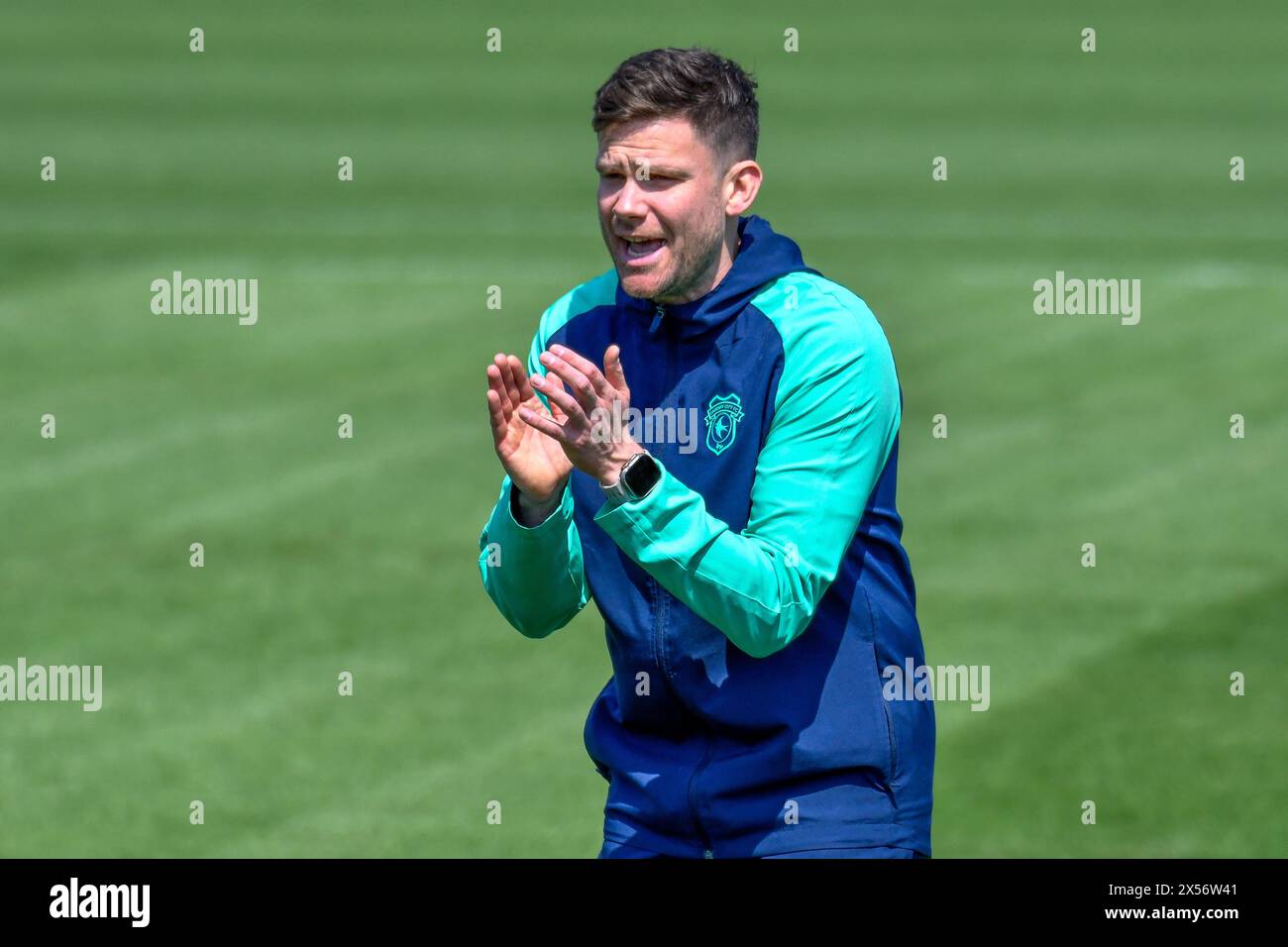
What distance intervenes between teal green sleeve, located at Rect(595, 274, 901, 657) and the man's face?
235 mm

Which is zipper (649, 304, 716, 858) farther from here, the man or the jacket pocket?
the jacket pocket

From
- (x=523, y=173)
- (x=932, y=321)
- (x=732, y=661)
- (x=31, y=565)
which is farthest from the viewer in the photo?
(x=523, y=173)

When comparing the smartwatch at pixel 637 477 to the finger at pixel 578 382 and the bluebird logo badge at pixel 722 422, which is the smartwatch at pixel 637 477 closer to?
the finger at pixel 578 382

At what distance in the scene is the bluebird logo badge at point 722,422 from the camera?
507cm

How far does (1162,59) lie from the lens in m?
29.7

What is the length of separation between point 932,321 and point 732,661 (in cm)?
1295

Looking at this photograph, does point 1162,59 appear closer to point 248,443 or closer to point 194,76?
point 194,76

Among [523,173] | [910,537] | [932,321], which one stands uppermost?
[523,173]

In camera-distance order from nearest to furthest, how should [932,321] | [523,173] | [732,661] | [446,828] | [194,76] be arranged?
[732,661], [446,828], [932,321], [523,173], [194,76]

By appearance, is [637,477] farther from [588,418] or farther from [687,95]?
[687,95]

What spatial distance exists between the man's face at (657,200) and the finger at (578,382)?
38 centimetres
